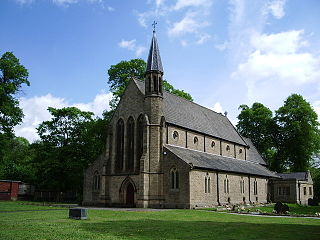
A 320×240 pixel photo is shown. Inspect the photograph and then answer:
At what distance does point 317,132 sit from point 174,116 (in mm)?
38591

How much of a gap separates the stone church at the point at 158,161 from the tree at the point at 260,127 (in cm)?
2495

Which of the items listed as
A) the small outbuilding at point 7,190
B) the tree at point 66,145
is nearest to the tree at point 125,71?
the tree at point 66,145

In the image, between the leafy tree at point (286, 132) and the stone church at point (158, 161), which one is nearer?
the stone church at point (158, 161)

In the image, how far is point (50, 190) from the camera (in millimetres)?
55906

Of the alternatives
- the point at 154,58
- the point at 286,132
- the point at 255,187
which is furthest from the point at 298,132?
the point at 154,58

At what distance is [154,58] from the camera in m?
39.8

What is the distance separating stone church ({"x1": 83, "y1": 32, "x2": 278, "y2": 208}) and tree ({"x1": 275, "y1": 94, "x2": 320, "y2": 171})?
22169 millimetres

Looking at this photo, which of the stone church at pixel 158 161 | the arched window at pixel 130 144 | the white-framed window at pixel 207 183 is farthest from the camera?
the arched window at pixel 130 144

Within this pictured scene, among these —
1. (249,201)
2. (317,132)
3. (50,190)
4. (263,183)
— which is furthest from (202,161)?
(317,132)

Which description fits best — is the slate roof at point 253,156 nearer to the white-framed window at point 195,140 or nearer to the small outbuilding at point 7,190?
the white-framed window at point 195,140

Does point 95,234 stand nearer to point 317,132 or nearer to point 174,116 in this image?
point 174,116

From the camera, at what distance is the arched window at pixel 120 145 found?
39781 millimetres

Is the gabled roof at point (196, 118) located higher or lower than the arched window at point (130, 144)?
higher

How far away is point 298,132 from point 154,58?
37592mm
